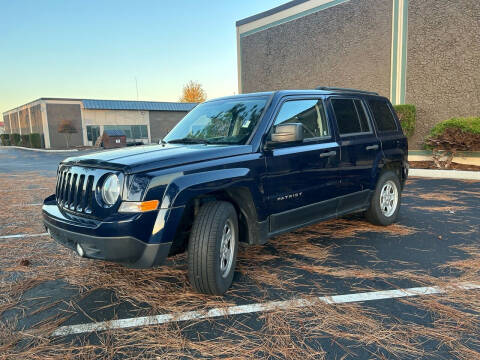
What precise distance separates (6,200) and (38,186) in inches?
87.0

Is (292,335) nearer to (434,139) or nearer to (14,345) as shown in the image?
(14,345)

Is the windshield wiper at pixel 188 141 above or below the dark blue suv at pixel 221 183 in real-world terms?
above

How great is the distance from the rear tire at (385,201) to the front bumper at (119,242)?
3.33 m

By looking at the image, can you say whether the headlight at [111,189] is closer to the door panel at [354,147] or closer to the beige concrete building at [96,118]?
the door panel at [354,147]

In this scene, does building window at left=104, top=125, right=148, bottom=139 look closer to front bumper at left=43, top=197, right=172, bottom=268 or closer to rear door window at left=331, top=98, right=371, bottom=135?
rear door window at left=331, top=98, right=371, bottom=135

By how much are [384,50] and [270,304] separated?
12838 millimetres

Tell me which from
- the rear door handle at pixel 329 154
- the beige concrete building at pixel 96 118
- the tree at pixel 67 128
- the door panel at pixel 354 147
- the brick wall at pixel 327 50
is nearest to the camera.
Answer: the rear door handle at pixel 329 154

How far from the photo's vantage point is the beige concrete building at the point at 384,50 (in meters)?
11.1

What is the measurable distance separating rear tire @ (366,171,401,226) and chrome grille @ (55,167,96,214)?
12.3ft

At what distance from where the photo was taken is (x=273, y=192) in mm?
3400

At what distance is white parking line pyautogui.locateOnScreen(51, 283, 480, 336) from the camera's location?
2.61 m

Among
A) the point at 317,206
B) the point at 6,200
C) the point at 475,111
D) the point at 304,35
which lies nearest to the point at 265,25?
the point at 304,35

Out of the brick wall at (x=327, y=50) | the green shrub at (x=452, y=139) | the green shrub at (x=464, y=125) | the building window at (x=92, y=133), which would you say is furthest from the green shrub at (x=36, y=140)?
the green shrub at (x=464, y=125)

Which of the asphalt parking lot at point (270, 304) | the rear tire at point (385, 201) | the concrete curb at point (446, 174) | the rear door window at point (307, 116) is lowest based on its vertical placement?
the asphalt parking lot at point (270, 304)
